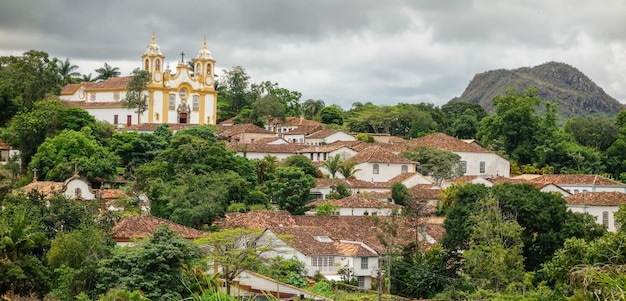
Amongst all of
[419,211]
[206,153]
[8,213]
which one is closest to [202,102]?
[206,153]

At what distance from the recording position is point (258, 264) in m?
29.1

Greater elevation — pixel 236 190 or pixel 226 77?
pixel 226 77

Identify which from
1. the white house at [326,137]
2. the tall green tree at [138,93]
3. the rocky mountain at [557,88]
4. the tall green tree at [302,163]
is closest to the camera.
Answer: the tall green tree at [302,163]

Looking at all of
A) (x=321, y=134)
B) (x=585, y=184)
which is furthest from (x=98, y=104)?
(x=585, y=184)

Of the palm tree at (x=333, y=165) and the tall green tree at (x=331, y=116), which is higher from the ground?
the tall green tree at (x=331, y=116)

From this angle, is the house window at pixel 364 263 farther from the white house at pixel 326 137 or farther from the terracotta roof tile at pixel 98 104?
the terracotta roof tile at pixel 98 104

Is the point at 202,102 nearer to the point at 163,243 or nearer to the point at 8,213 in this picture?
the point at 8,213

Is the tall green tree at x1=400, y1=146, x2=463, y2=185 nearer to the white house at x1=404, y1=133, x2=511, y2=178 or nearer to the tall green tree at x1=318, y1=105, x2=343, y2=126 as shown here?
the white house at x1=404, y1=133, x2=511, y2=178

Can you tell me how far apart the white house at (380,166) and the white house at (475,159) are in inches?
162

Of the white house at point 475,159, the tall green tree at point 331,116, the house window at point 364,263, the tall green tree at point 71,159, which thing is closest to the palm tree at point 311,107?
the tall green tree at point 331,116

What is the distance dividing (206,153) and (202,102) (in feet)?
81.3

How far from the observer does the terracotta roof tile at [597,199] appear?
43094 mm

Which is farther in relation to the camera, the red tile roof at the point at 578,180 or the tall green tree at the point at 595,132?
the tall green tree at the point at 595,132

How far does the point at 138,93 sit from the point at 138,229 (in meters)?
33.3
